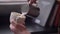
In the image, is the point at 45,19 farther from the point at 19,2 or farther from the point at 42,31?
Result: the point at 19,2

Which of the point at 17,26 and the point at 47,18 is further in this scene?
the point at 47,18

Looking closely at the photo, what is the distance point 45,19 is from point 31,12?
3.5 inches

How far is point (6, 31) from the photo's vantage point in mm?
740

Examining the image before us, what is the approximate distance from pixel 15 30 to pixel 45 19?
0.21 metres

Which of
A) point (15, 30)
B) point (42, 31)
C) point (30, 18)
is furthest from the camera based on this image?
point (30, 18)

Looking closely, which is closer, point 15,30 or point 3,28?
point 15,30

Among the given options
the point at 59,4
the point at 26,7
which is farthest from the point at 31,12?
the point at 59,4

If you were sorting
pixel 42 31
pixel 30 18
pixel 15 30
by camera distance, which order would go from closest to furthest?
pixel 15 30, pixel 42 31, pixel 30 18

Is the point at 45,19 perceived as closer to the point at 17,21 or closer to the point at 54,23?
the point at 54,23

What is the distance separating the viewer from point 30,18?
0.87 m

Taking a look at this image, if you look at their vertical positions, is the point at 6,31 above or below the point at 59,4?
below

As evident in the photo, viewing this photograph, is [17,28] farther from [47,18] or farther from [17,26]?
[47,18]

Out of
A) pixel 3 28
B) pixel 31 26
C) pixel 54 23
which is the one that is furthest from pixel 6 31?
pixel 54 23

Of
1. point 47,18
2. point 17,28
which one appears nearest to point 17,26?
point 17,28
